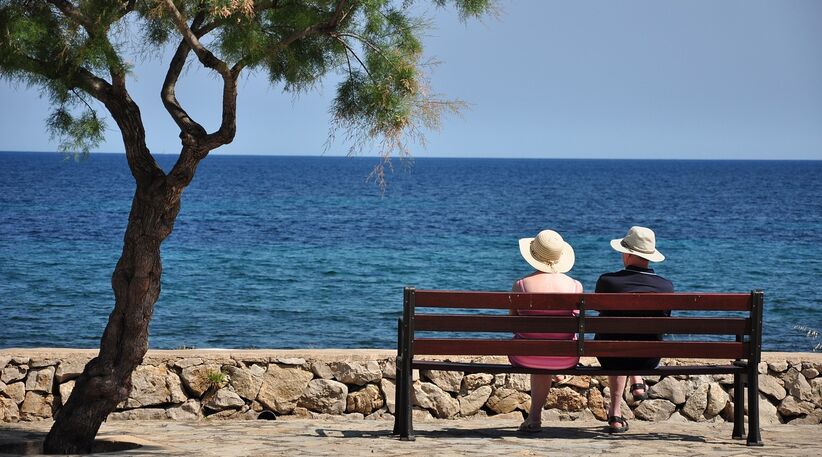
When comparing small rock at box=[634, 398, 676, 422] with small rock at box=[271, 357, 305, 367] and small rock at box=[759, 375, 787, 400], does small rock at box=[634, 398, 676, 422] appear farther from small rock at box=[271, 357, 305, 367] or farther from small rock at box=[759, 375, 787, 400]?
small rock at box=[271, 357, 305, 367]

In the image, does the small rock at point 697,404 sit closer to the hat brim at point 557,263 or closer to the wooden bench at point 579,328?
the wooden bench at point 579,328

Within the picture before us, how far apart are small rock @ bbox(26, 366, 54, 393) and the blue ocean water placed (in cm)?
811

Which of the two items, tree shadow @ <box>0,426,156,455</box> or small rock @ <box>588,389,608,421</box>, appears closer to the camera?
tree shadow @ <box>0,426,156,455</box>

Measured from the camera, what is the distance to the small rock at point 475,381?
7426 mm

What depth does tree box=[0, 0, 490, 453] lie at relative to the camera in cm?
599

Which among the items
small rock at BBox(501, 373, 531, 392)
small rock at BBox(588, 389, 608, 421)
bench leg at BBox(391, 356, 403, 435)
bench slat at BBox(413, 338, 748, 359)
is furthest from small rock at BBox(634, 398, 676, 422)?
bench leg at BBox(391, 356, 403, 435)

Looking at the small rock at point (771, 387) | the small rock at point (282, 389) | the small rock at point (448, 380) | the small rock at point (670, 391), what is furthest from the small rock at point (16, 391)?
the small rock at point (771, 387)

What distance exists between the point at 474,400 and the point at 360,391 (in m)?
0.81

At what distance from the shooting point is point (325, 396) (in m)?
7.46

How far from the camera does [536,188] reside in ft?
265

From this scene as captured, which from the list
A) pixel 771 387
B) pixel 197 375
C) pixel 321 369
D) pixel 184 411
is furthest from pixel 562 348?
pixel 184 411

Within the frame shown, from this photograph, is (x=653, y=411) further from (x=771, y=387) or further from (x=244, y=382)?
(x=244, y=382)

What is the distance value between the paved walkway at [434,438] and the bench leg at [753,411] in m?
0.07

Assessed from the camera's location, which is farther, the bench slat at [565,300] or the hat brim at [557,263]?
the hat brim at [557,263]
